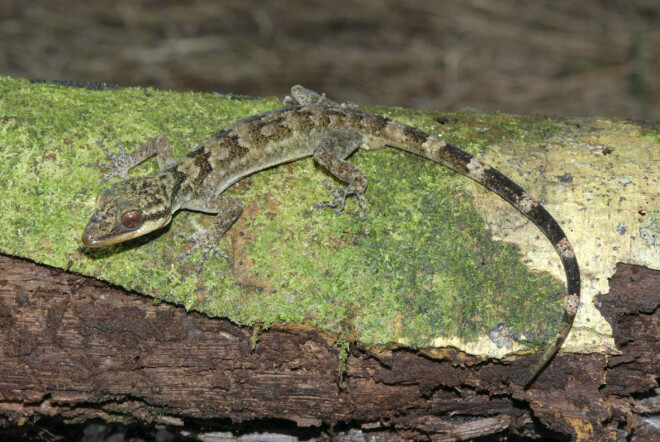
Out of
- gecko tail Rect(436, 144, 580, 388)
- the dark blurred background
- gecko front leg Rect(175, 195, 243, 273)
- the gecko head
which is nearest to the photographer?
gecko tail Rect(436, 144, 580, 388)

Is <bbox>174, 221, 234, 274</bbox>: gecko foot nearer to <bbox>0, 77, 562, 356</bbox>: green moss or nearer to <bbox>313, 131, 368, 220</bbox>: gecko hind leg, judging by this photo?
<bbox>0, 77, 562, 356</bbox>: green moss

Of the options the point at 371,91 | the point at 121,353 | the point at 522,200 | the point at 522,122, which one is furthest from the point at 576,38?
the point at 121,353

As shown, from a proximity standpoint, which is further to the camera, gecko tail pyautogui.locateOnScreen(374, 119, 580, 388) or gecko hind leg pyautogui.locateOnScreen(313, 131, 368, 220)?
gecko hind leg pyautogui.locateOnScreen(313, 131, 368, 220)

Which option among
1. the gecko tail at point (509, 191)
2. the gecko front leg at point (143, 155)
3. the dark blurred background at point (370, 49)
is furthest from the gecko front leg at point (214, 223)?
the dark blurred background at point (370, 49)

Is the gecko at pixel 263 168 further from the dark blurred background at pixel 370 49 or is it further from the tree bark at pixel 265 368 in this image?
the dark blurred background at pixel 370 49

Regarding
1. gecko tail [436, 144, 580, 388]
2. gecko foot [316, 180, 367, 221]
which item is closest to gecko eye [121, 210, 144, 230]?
gecko foot [316, 180, 367, 221]

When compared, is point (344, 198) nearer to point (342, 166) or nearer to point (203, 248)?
point (342, 166)

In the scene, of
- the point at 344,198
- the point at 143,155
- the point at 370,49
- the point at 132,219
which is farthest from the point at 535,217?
the point at 370,49
